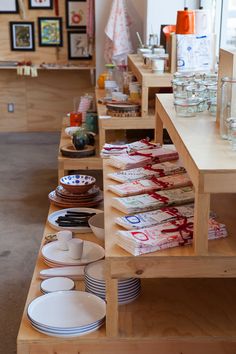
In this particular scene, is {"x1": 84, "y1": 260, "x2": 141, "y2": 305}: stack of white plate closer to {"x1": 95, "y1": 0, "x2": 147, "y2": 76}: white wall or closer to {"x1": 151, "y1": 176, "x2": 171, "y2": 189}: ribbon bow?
{"x1": 151, "y1": 176, "x2": 171, "y2": 189}: ribbon bow

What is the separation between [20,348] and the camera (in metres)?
1.76

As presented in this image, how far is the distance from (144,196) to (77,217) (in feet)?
2.41

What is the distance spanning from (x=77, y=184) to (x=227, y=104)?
1.37 meters

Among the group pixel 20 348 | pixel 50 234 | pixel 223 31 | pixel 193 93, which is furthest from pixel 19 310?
pixel 223 31

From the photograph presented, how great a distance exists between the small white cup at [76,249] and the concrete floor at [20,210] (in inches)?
24.4

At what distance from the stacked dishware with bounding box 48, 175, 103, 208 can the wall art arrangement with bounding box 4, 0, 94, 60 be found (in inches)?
152

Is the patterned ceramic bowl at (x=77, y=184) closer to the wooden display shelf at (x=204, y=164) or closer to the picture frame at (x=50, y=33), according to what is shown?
the wooden display shelf at (x=204, y=164)

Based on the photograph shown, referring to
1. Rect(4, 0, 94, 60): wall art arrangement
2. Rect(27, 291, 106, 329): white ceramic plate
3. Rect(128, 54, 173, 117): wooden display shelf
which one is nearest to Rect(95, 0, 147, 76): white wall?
Rect(4, 0, 94, 60): wall art arrangement

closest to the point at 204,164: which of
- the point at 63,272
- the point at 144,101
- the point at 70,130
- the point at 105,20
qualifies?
the point at 63,272

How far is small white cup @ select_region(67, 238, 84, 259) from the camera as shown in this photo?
7.49ft

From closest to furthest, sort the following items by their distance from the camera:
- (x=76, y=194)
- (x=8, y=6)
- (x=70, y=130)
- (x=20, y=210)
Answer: (x=76, y=194) → (x=20, y=210) → (x=70, y=130) → (x=8, y=6)

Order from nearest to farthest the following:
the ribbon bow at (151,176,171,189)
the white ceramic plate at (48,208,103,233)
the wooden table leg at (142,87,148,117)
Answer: the ribbon bow at (151,176,171,189) < the white ceramic plate at (48,208,103,233) < the wooden table leg at (142,87,148,117)

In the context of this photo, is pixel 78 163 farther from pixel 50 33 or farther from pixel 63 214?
pixel 50 33

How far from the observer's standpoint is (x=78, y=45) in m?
6.82
